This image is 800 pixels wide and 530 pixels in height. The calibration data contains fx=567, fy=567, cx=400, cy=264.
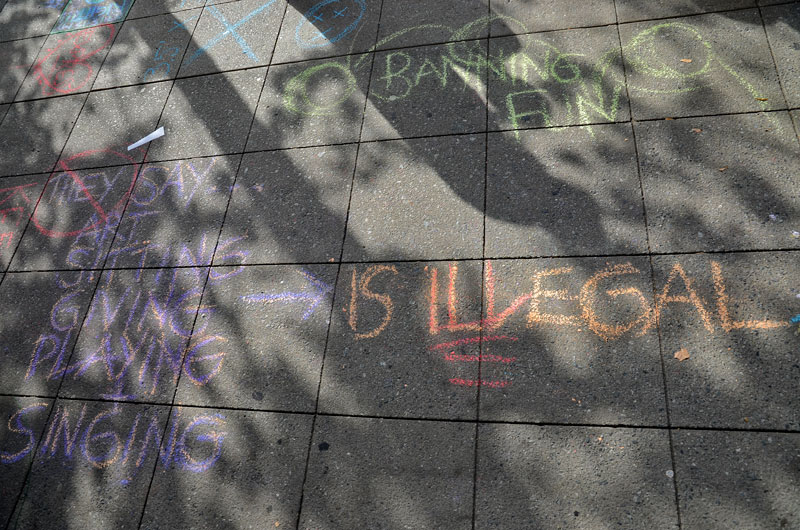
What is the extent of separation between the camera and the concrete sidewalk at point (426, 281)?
3.17m

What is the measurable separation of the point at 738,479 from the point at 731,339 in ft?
2.56

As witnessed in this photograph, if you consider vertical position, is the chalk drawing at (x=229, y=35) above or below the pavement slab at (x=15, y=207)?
above

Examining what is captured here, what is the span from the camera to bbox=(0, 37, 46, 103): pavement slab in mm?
6086

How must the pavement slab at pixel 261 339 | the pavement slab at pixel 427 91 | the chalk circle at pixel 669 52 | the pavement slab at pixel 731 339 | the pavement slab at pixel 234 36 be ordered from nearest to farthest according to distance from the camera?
the pavement slab at pixel 731 339, the pavement slab at pixel 261 339, the chalk circle at pixel 669 52, the pavement slab at pixel 427 91, the pavement slab at pixel 234 36

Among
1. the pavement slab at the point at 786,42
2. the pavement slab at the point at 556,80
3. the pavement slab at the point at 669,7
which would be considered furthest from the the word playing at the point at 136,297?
the pavement slab at the point at 786,42

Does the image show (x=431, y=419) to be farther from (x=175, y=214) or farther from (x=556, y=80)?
(x=556, y=80)

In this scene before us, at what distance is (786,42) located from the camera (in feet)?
13.9

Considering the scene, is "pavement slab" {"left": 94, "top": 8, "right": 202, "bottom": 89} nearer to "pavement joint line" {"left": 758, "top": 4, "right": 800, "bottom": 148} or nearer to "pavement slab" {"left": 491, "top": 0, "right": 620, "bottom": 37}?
"pavement slab" {"left": 491, "top": 0, "right": 620, "bottom": 37}

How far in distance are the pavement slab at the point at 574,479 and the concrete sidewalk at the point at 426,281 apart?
0.05 ft

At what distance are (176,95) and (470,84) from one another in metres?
2.80

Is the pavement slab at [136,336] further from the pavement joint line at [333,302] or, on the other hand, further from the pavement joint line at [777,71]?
the pavement joint line at [777,71]

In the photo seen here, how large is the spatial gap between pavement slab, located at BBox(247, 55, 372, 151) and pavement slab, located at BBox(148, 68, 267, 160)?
0.14m

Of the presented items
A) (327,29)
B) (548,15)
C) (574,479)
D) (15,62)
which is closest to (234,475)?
(574,479)

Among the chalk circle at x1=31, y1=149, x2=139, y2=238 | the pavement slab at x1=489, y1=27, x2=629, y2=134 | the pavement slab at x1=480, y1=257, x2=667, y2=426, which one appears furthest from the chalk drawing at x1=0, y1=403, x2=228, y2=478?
the pavement slab at x1=489, y1=27, x2=629, y2=134
